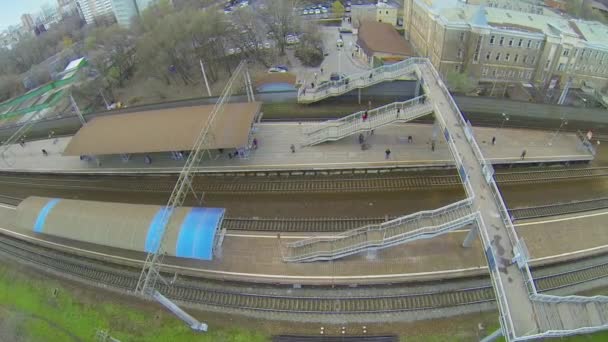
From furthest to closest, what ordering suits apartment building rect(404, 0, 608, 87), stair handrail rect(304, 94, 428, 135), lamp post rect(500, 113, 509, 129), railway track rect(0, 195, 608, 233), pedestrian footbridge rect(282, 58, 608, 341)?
apartment building rect(404, 0, 608, 87), lamp post rect(500, 113, 509, 129), stair handrail rect(304, 94, 428, 135), railway track rect(0, 195, 608, 233), pedestrian footbridge rect(282, 58, 608, 341)

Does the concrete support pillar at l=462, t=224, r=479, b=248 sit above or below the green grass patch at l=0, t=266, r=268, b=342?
above

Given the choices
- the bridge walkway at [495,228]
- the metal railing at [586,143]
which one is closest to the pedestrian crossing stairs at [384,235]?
the bridge walkway at [495,228]

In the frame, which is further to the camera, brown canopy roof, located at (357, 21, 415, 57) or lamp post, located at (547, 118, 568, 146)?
brown canopy roof, located at (357, 21, 415, 57)

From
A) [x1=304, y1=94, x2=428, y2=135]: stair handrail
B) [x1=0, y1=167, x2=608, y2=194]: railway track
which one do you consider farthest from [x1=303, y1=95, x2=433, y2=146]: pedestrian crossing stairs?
[x1=0, y1=167, x2=608, y2=194]: railway track

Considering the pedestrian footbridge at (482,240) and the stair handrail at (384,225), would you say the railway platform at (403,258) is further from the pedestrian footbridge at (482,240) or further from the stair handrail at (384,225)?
the stair handrail at (384,225)

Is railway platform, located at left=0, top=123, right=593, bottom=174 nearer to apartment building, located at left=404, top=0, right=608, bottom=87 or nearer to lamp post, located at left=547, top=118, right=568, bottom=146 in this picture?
lamp post, located at left=547, top=118, right=568, bottom=146

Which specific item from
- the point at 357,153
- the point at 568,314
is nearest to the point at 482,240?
the point at 568,314

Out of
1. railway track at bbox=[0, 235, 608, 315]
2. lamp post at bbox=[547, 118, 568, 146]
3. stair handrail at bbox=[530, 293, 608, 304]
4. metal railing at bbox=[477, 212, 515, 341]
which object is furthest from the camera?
lamp post at bbox=[547, 118, 568, 146]
